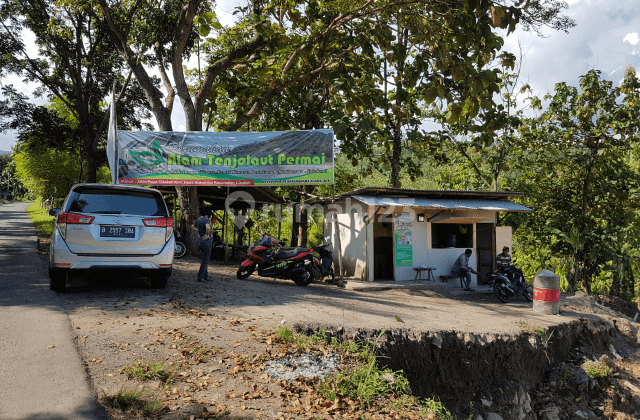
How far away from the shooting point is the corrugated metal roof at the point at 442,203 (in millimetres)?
12539

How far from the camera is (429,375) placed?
22.4 ft

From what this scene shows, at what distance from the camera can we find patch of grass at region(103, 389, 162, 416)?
3.53 m

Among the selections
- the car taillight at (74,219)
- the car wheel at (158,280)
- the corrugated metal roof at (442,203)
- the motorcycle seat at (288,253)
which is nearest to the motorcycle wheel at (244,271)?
the motorcycle seat at (288,253)

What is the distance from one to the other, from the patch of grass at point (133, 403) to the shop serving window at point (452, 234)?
495 inches

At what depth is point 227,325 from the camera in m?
5.95

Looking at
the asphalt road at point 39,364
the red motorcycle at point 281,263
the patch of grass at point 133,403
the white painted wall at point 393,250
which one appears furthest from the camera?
the white painted wall at point 393,250

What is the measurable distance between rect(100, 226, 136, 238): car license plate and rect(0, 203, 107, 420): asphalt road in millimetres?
1228

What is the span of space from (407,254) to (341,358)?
348 inches

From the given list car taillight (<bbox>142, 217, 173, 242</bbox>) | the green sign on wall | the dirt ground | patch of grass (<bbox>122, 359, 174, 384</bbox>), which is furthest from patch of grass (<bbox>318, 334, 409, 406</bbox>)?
the green sign on wall

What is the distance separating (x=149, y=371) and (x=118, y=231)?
10.9 feet

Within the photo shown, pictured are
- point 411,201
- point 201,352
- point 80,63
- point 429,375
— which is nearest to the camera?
point 201,352

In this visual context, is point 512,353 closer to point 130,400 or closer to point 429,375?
point 429,375

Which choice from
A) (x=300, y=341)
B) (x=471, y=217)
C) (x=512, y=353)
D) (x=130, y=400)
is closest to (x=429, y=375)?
(x=512, y=353)

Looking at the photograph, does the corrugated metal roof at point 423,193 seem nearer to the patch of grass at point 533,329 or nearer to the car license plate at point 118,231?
the patch of grass at point 533,329
